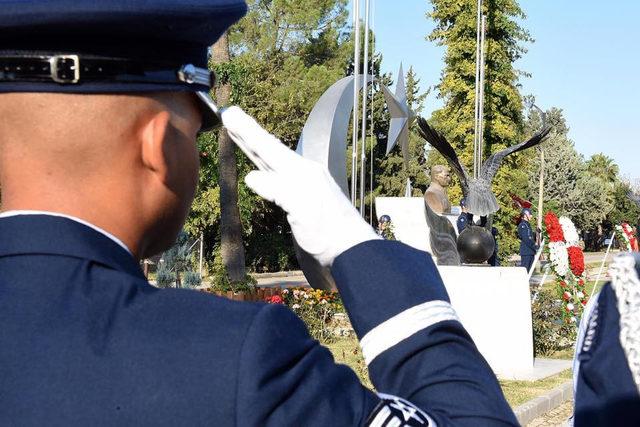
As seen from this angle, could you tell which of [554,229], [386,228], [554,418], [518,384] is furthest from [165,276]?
[554,418]

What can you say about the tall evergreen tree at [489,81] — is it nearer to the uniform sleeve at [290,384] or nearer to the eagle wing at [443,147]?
the eagle wing at [443,147]

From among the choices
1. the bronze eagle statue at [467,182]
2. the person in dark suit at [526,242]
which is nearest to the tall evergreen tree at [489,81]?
the person in dark suit at [526,242]

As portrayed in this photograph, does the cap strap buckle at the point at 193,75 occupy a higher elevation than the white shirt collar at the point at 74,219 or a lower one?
higher

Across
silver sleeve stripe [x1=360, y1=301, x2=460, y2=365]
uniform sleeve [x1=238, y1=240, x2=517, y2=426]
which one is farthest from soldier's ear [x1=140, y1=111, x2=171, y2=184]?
silver sleeve stripe [x1=360, y1=301, x2=460, y2=365]

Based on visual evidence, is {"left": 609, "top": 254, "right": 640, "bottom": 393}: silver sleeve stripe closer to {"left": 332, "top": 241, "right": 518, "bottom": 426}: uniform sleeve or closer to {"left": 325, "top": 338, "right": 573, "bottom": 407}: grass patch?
{"left": 332, "top": 241, "right": 518, "bottom": 426}: uniform sleeve

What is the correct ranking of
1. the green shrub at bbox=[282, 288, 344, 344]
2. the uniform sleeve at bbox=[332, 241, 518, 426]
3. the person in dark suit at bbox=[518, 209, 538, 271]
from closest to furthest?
the uniform sleeve at bbox=[332, 241, 518, 426] → the green shrub at bbox=[282, 288, 344, 344] → the person in dark suit at bbox=[518, 209, 538, 271]

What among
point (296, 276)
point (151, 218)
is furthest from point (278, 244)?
point (151, 218)

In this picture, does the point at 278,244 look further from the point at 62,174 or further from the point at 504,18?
the point at 62,174

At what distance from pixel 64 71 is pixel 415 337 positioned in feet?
1.88

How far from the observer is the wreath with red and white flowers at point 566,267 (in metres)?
11.5

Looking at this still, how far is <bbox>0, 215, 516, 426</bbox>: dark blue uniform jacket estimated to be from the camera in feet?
3.76

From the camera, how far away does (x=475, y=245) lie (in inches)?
413

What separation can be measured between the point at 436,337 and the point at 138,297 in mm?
388

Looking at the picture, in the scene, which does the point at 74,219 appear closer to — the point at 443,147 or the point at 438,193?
the point at 438,193
